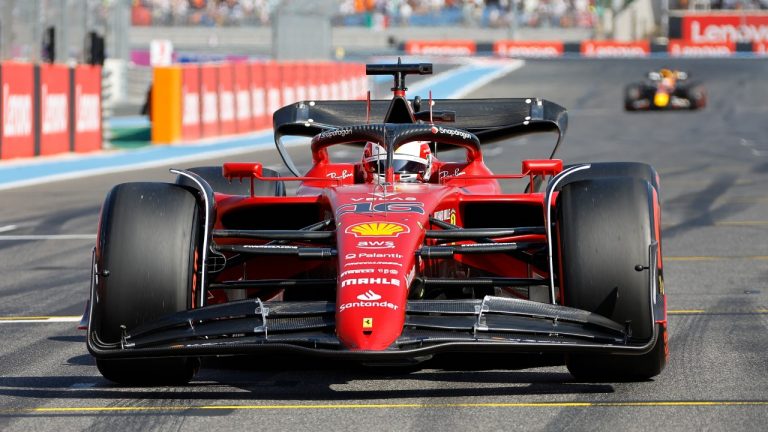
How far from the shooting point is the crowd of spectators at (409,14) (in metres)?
75.4

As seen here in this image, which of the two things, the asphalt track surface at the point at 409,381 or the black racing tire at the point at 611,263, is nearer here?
the asphalt track surface at the point at 409,381

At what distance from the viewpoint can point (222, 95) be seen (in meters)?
29.7

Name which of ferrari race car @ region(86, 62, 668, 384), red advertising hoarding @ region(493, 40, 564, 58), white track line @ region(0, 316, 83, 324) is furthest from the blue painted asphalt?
red advertising hoarding @ region(493, 40, 564, 58)

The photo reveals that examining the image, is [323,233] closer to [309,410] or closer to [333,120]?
[309,410]

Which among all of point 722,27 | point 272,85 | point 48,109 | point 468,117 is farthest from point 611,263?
point 722,27

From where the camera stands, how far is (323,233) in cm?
665

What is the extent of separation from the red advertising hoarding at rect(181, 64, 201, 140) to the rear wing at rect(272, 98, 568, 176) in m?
17.8

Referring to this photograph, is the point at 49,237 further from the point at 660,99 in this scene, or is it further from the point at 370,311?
the point at 660,99

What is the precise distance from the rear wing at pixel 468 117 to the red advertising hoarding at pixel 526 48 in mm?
62975

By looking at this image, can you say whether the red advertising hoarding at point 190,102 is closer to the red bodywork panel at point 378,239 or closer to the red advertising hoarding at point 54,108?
the red advertising hoarding at point 54,108

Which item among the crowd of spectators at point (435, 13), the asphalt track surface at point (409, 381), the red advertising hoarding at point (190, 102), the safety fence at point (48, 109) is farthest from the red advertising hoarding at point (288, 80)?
the crowd of spectators at point (435, 13)

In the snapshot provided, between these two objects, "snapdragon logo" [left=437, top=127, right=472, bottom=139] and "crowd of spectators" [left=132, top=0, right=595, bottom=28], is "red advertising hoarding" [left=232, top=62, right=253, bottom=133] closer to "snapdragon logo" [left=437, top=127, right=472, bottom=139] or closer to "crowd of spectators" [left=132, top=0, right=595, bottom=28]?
"snapdragon logo" [left=437, top=127, right=472, bottom=139]

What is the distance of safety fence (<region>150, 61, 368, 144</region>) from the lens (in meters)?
27.5

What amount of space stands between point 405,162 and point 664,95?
30974mm
